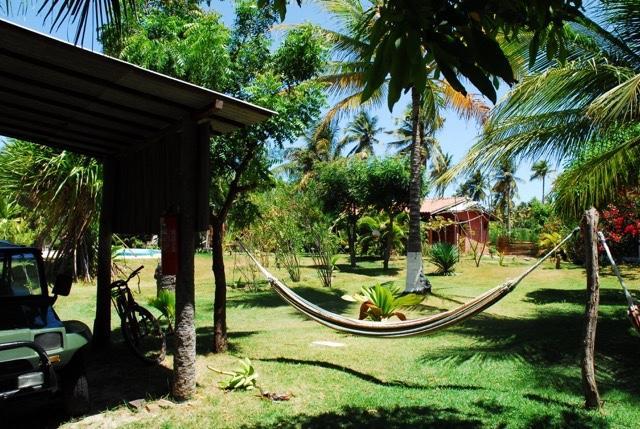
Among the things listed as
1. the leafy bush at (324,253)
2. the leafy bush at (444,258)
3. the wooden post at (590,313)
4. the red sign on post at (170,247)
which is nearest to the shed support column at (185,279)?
the red sign on post at (170,247)

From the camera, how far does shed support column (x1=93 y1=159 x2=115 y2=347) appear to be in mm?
6043

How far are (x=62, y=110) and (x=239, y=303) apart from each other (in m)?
6.86

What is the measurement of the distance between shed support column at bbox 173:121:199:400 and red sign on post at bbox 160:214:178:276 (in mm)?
33

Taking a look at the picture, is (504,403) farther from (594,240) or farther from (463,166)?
(463,166)

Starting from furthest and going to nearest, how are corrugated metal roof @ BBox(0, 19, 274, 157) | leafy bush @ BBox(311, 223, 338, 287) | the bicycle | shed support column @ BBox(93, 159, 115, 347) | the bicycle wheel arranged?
leafy bush @ BBox(311, 223, 338, 287)
shed support column @ BBox(93, 159, 115, 347)
the bicycle
the bicycle wheel
corrugated metal roof @ BBox(0, 19, 274, 157)

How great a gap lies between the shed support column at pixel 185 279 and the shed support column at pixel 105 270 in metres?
2.12

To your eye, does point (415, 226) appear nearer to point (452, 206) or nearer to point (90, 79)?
point (90, 79)

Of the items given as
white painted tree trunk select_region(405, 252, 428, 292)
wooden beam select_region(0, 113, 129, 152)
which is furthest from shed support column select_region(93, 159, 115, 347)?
white painted tree trunk select_region(405, 252, 428, 292)

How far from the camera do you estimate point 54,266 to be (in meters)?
11.4

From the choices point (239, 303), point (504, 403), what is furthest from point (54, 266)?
point (504, 403)

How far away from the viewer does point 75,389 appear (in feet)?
12.8

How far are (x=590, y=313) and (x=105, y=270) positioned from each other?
5.02 m

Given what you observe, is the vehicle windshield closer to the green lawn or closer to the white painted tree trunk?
the green lawn

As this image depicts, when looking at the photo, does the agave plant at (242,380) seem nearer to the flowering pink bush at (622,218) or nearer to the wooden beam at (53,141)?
the wooden beam at (53,141)
